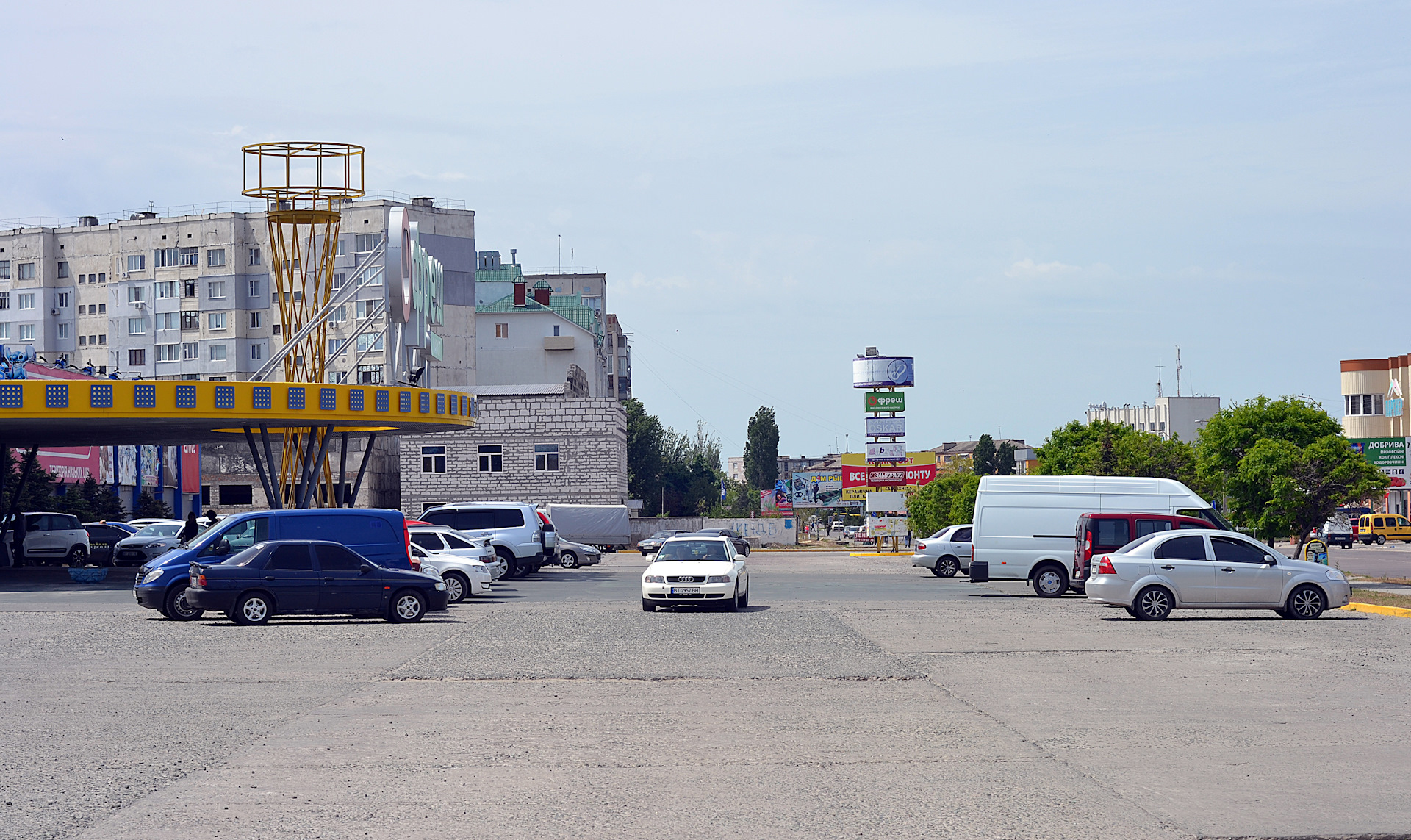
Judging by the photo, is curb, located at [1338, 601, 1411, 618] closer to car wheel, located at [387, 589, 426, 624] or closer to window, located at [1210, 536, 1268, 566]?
window, located at [1210, 536, 1268, 566]

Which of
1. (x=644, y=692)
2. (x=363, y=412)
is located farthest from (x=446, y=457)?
(x=644, y=692)

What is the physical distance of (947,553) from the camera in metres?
40.2

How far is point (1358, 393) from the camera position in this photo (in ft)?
322

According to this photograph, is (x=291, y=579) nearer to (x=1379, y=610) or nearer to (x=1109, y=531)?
(x=1109, y=531)

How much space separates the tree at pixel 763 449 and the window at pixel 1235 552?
123 meters

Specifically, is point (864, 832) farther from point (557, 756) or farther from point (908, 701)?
point (908, 701)

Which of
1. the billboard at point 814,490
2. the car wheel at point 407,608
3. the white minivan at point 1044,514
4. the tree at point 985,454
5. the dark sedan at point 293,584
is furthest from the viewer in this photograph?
the tree at point 985,454

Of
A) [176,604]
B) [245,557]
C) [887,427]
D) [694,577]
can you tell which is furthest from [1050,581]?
[887,427]

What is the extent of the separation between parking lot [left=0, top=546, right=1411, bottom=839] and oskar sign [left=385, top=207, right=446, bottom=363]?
74.1 ft

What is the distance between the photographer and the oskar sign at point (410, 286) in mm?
41000

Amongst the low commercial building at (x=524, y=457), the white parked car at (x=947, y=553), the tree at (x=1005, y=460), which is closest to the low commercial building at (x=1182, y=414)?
the tree at (x=1005, y=460)

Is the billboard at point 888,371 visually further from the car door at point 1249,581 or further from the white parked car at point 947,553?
the car door at point 1249,581

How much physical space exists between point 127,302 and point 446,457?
4093 centimetres

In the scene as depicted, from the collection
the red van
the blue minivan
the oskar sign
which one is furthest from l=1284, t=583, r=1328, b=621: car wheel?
the oskar sign
